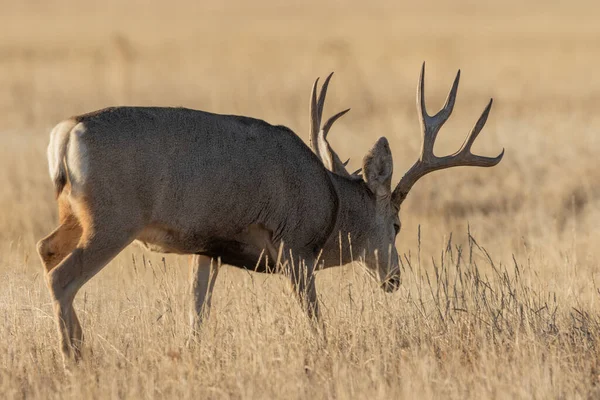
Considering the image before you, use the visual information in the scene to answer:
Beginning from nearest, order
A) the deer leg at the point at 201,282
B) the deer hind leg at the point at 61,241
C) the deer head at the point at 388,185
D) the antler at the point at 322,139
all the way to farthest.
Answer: the deer hind leg at the point at 61,241
the deer leg at the point at 201,282
the deer head at the point at 388,185
the antler at the point at 322,139

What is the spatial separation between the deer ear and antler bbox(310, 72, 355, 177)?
0.25 metres

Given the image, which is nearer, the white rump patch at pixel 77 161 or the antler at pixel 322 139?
the white rump patch at pixel 77 161

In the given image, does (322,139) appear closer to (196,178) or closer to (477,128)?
(477,128)

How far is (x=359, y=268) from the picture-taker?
27.7 ft

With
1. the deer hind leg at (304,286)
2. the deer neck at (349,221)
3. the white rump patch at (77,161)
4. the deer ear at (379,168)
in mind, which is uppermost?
the white rump patch at (77,161)

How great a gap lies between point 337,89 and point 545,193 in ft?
36.9

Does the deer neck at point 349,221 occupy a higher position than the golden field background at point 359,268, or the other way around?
the deer neck at point 349,221

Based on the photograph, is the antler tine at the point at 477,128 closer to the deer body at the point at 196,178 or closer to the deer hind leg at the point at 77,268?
the deer body at the point at 196,178

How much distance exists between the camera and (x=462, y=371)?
6.27 metres

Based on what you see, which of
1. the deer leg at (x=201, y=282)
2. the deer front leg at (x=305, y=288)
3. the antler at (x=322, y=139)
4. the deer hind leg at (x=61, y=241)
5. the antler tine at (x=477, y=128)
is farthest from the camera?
the antler at (x=322, y=139)

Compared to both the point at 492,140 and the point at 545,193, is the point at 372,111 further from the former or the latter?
the point at 545,193

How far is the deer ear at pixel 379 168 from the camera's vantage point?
792 centimetres

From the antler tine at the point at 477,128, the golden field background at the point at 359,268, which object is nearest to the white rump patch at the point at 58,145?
the golden field background at the point at 359,268

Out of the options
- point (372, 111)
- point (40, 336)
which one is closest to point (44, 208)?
point (40, 336)
